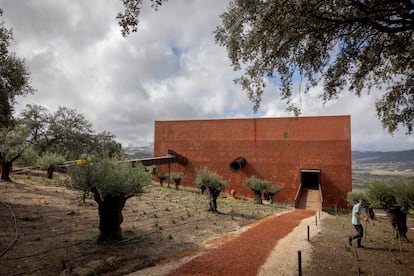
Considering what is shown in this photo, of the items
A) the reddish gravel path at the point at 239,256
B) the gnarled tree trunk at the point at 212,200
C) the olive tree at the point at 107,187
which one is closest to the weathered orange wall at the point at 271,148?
the gnarled tree trunk at the point at 212,200

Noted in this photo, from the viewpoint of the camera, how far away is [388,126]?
9.51 metres

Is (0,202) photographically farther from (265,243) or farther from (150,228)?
(265,243)

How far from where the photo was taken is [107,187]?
8594 mm

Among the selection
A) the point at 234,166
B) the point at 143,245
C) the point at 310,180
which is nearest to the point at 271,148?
the point at 234,166

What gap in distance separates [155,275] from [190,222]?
21.6ft

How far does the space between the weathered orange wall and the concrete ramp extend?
1.13 metres

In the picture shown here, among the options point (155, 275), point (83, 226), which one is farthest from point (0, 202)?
point (155, 275)

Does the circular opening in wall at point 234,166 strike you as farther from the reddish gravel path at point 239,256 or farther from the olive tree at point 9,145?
the olive tree at point 9,145

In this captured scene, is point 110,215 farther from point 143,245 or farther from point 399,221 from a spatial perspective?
point 399,221

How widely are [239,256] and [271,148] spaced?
22030 mm

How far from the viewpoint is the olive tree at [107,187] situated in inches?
340

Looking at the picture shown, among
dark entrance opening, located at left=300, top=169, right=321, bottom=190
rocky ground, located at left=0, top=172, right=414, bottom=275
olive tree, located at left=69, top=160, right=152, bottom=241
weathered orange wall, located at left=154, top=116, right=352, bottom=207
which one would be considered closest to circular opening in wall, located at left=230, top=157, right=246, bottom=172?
weathered orange wall, located at left=154, top=116, right=352, bottom=207

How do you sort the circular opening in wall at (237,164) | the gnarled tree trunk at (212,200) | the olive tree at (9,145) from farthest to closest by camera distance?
the circular opening in wall at (237,164), the olive tree at (9,145), the gnarled tree trunk at (212,200)

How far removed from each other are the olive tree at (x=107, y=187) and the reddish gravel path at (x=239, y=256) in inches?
132
